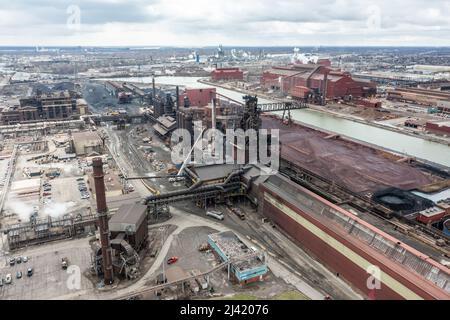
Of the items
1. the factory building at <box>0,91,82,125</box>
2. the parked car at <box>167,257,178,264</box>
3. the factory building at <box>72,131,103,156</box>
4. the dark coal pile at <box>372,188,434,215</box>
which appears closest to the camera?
the parked car at <box>167,257,178,264</box>

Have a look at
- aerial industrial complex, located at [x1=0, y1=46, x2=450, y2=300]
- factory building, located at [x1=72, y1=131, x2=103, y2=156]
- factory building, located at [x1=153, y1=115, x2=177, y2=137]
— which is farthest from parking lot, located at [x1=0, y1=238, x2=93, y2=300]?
factory building, located at [x1=153, y1=115, x2=177, y2=137]

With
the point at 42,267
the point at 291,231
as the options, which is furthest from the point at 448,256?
the point at 42,267

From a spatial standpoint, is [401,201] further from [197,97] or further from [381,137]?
[197,97]

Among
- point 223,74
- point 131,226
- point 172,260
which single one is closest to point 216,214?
point 172,260

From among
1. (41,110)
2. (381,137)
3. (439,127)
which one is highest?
(41,110)

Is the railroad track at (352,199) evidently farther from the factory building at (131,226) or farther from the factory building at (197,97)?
the factory building at (197,97)

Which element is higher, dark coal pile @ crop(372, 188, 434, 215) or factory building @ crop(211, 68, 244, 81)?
factory building @ crop(211, 68, 244, 81)

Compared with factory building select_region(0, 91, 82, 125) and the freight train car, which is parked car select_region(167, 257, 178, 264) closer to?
the freight train car
